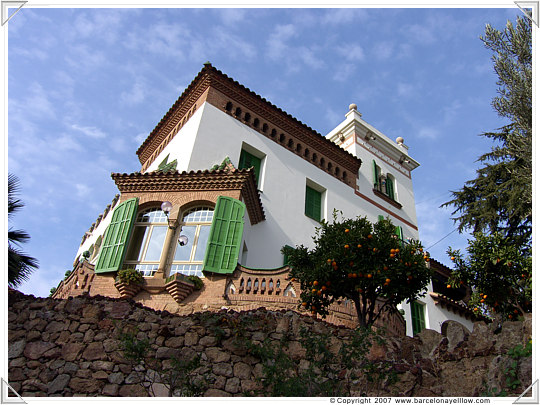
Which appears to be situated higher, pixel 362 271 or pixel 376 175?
pixel 376 175

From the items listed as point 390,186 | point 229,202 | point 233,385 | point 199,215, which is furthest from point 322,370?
point 390,186

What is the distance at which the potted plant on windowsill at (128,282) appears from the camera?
12.3 m

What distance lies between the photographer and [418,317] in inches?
789

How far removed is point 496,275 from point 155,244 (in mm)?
9432

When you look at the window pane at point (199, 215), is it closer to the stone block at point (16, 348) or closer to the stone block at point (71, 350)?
the stone block at point (71, 350)

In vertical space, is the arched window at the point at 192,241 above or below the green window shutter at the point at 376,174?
below

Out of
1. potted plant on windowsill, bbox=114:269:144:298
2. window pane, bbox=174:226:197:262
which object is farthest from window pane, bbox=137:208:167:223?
potted plant on windowsill, bbox=114:269:144:298

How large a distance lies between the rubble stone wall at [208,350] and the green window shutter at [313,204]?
9.19m

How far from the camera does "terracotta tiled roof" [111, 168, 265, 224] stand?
1412 cm

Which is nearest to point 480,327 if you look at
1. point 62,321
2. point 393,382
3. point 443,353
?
point 443,353

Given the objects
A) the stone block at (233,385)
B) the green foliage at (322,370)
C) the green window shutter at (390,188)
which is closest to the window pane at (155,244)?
the green foliage at (322,370)

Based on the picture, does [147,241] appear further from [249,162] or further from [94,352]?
[249,162]

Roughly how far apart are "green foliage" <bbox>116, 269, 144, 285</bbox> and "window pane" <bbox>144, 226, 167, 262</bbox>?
94 centimetres

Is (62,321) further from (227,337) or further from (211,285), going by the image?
(211,285)
